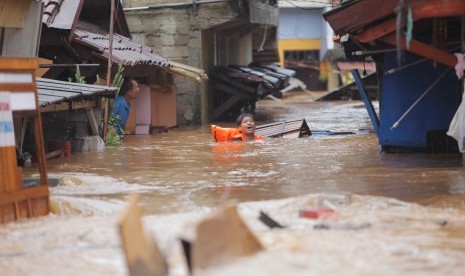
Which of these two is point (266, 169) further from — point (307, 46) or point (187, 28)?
point (307, 46)

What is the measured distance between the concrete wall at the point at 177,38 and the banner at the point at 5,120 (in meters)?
16.2

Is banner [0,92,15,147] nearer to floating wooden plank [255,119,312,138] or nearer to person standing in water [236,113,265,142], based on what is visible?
person standing in water [236,113,265,142]

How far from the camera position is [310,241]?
677cm

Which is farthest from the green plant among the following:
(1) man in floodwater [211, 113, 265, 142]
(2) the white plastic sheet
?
(2) the white plastic sheet

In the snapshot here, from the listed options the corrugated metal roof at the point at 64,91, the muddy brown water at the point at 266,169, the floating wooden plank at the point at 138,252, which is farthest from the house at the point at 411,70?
the floating wooden plank at the point at 138,252

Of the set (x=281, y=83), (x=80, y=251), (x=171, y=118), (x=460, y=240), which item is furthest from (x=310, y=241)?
(x=281, y=83)

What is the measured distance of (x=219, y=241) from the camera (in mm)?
5859

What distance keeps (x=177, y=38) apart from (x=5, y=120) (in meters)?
16.7

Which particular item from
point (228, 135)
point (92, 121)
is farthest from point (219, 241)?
point (228, 135)

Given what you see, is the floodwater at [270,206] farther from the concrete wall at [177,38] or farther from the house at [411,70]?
the concrete wall at [177,38]

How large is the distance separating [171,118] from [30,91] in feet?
48.1

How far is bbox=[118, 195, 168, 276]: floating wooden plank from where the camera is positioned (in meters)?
5.41

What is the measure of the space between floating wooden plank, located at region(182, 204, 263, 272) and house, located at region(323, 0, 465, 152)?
6135 millimetres

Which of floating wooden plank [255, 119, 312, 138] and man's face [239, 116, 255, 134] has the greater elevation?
man's face [239, 116, 255, 134]
